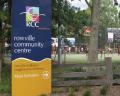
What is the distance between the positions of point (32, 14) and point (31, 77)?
179 centimetres

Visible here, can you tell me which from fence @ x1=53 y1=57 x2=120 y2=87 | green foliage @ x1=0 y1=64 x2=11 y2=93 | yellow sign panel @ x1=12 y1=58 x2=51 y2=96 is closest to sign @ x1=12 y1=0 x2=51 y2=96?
yellow sign panel @ x1=12 y1=58 x2=51 y2=96

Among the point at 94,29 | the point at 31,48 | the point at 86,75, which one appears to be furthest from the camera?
the point at 94,29

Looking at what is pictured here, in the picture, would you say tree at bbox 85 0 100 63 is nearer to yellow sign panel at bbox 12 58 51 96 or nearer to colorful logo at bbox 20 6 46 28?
yellow sign panel at bbox 12 58 51 96

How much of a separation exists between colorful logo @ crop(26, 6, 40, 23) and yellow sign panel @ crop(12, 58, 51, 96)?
114cm

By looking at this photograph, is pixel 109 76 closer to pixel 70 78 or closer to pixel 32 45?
pixel 70 78

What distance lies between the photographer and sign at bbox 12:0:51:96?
1382 cm

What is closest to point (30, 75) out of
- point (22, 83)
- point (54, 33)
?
point (22, 83)

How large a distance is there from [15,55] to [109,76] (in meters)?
4.27

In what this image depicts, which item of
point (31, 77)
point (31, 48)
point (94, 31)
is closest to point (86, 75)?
point (31, 77)

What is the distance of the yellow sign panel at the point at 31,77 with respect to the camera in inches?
546

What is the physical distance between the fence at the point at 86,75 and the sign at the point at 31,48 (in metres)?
1.32

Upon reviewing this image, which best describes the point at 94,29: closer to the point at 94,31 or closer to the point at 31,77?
the point at 94,31

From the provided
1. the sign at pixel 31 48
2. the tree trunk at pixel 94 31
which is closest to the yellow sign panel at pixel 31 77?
the sign at pixel 31 48

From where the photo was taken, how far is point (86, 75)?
1667cm
